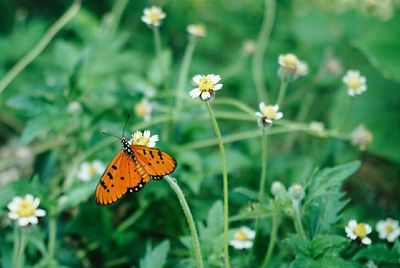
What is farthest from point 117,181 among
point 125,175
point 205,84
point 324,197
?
point 324,197

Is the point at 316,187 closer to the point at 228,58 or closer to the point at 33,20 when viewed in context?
the point at 228,58

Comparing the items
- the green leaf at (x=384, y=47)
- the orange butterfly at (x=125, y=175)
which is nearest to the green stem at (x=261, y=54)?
the green leaf at (x=384, y=47)

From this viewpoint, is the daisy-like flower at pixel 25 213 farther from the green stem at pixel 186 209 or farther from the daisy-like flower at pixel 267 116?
the daisy-like flower at pixel 267 116

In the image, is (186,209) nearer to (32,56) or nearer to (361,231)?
(361,231)

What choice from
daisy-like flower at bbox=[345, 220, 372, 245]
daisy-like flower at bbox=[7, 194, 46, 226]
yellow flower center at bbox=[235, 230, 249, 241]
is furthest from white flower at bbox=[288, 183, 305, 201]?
daisy-like flower at bbox=[7, 194, 46, 226]

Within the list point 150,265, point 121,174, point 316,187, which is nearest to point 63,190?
point 150,265

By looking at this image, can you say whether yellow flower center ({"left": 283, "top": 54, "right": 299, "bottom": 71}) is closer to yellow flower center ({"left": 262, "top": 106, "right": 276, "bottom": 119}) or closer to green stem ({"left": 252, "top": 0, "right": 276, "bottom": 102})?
yellow flower center ({"left": 262, "top": 106, "right": 276, "bottom": 119})
